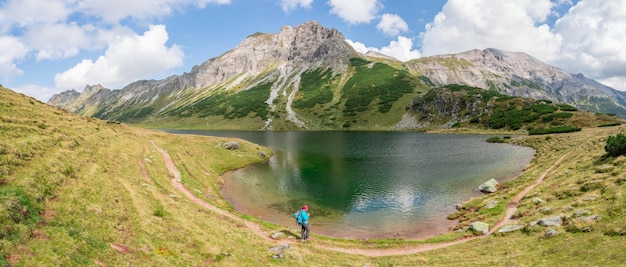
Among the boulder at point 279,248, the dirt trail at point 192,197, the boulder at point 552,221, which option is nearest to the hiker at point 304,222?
→ the dirt trail at point 192,197

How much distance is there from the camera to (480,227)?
114 ft

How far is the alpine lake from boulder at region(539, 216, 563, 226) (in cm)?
1186

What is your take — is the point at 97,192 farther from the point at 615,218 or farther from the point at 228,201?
the point at 615,218

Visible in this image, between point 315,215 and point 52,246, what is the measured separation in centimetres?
3217

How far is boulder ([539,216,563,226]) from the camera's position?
2778cm

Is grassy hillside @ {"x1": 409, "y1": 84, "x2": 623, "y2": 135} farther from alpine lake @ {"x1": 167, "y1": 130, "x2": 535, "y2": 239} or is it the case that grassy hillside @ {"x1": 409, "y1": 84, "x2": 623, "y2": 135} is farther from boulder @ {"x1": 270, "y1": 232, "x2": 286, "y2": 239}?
boulder @ {"x1": 270, "y1": 232, "x2": 286, "y2": 239}

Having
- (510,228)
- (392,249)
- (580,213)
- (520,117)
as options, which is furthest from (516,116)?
(392,249)

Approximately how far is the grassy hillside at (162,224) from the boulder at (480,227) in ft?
7.08

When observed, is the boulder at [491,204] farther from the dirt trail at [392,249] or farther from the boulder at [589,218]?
the boulder at [589,218]

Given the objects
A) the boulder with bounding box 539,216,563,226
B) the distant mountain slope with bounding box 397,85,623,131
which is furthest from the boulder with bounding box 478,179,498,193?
the distant mountain slope with bounding box 397,85,623,131

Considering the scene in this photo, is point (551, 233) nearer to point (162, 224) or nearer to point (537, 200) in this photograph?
point (537, 200)

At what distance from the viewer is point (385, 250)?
103 feet

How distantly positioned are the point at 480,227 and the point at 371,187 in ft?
81.1

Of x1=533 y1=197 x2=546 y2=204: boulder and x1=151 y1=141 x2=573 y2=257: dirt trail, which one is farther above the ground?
x1=533 y1=197 x2=546 y2=204: boulder
